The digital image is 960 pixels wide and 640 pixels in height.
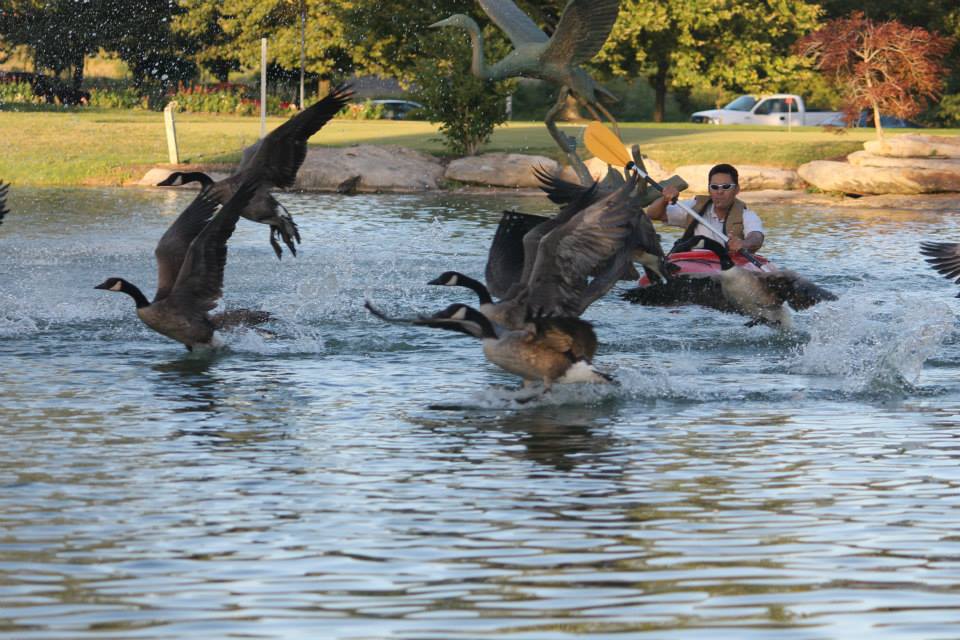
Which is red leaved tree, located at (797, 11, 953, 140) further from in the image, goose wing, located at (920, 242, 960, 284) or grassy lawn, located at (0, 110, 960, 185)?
goose wing, located at (920, 242, 960, 284)

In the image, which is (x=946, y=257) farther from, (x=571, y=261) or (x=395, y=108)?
(x=395, y=108)

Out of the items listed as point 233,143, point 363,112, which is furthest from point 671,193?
point 363,112

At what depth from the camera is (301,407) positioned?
10867 mm

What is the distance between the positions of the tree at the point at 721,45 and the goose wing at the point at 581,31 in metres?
28.3

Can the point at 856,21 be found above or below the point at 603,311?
above

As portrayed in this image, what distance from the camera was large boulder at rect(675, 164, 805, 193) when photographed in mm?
31900

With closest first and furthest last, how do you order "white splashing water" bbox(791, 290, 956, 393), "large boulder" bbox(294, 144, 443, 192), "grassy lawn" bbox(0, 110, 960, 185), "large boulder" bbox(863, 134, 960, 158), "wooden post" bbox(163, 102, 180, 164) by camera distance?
"white splashing water" bbox(791, 290, 956, 393), "large boulder" bbox(863, 134, 960, 158), "large boulder" bbox(294, 144, 443, 192), "grassy lawn" bbox(0, 110, 960, 185), "wooden post" bbox(163, 102, 180, 164)

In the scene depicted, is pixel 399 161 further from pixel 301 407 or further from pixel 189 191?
pixel 301 407

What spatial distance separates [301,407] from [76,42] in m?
55.1

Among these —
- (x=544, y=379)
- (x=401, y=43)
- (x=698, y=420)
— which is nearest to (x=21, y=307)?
(x=544, y=379)

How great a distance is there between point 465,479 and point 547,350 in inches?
87.2

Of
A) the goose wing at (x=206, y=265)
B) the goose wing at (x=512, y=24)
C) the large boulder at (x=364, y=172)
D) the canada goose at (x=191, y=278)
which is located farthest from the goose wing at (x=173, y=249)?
the large boulder at (x=364, y=172)

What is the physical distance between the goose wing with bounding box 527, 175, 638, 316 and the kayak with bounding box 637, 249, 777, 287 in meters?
2.59

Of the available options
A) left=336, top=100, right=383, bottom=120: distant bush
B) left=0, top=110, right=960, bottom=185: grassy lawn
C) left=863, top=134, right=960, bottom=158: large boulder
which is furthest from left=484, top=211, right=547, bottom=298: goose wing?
left=336, top=100, right=383, bottom=120: distant bush
